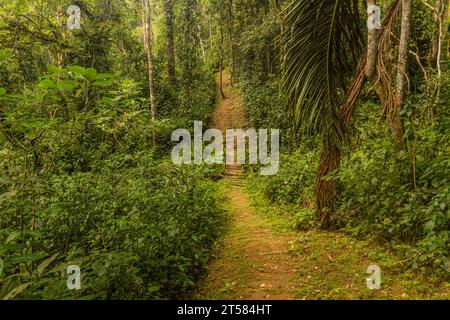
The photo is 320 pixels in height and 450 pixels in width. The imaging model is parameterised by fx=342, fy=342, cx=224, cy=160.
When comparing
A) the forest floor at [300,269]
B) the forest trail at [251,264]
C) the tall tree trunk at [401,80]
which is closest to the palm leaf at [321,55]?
the tall tree trunk at [401,80]

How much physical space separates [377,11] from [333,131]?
166 cm

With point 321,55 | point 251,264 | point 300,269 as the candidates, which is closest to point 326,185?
point 300,269

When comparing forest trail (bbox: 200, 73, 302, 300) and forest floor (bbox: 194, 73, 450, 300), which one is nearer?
forest floor (bbox: 194, 73, 450, 300)

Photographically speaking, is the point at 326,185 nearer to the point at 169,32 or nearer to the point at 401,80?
the point at 401,80

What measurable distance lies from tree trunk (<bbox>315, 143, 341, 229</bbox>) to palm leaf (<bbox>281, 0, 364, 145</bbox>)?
227mm

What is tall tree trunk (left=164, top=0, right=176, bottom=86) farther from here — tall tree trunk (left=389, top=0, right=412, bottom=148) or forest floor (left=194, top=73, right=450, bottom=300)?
tall tree trunk (left=389, top=0, right=412, bottom=148)

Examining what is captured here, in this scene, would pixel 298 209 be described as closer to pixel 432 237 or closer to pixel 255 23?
pixel 432 237

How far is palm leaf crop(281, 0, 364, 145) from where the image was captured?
465cm

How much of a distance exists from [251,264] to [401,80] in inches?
122

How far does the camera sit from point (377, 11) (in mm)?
4496

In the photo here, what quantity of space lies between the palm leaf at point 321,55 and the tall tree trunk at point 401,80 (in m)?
0.58

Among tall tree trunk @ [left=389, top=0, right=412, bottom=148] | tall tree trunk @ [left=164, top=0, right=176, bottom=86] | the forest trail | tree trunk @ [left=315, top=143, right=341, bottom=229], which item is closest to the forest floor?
the forest trail

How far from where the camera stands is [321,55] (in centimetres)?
470
